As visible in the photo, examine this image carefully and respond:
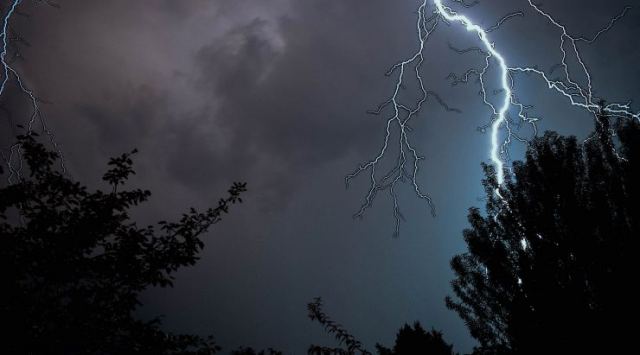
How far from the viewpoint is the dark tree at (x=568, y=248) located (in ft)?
13.9

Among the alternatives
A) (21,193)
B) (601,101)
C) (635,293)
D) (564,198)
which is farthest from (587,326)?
(21,193)

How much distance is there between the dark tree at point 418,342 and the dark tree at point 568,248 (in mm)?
4478

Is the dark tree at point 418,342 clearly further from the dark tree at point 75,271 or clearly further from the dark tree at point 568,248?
the dark tree at point 75,271

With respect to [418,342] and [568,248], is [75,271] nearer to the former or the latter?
[568,248]

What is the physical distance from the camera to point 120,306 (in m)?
2.82

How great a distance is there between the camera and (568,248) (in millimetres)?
4727

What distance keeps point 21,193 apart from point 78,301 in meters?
1.25

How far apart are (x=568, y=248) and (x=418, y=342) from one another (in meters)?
7.05

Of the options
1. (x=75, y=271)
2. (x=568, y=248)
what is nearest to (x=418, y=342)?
(x=568, y=248)

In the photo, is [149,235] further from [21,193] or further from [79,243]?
[21,193]

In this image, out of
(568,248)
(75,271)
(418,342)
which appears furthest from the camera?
(418,342)

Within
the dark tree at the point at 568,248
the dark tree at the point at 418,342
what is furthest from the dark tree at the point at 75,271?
the dark tree at the point at 418,342

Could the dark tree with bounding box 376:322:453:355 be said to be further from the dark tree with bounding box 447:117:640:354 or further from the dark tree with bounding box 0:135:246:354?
the dark tree with bounding box 0:135:246:354

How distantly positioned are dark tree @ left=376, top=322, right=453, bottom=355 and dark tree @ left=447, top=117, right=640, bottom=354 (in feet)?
14.7
